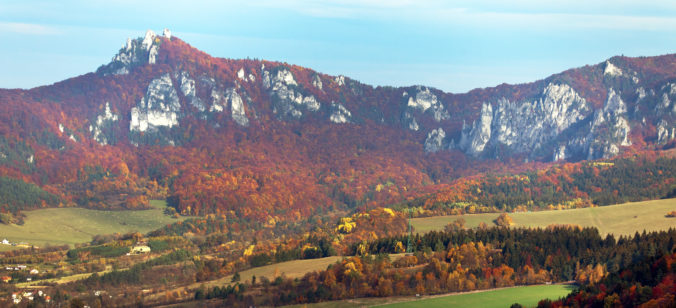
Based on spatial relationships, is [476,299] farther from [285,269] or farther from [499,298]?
[285,269]

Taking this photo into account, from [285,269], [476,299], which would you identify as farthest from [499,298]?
[285,269]

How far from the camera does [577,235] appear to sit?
174 meters

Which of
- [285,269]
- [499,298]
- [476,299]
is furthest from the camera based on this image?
[285,269]

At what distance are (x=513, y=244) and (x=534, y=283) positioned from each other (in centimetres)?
1967

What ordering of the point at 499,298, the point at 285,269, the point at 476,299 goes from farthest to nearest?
the point at 285,269 < the point at 476,299 < the point at 499,298

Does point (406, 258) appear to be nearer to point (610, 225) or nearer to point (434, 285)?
point (434, 285)

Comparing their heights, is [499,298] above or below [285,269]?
above

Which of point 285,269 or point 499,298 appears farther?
point 285,269

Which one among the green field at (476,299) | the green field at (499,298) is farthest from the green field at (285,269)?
the green field at (499,298)

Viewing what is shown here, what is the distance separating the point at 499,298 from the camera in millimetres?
141000

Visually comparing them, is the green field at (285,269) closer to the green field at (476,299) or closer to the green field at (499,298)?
the green field at (476,299)

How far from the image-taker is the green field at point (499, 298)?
447ft

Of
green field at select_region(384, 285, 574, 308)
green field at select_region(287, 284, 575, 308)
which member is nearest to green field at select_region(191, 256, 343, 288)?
green field at select_region(287, 284, 575, 308)

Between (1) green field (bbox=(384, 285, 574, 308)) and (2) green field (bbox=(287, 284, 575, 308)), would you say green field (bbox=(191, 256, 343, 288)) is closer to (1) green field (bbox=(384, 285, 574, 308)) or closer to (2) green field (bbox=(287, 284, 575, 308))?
(2) green field (bbox=(287, 284, 575, 308))
